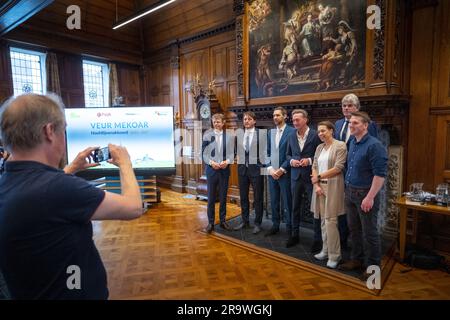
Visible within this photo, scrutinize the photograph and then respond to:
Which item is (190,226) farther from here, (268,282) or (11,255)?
(11,255)

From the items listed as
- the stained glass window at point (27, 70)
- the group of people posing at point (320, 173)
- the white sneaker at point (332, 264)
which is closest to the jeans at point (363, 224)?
the group of people posing at point (320, 173)

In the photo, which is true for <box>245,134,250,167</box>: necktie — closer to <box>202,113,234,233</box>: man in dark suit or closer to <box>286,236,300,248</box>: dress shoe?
<box>202,113,234,233</box>: man in dark suit

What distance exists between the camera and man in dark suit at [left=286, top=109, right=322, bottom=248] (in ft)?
11.4

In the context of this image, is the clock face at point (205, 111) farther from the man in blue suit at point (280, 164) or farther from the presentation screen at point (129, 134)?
the man in blue suit at point (280, 164)

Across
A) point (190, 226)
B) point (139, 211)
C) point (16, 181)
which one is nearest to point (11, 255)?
point (16, 181)

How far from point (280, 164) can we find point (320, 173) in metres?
0.79

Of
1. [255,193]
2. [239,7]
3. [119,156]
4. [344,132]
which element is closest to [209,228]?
[255,193]

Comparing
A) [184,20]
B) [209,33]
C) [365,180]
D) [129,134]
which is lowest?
[365,180]

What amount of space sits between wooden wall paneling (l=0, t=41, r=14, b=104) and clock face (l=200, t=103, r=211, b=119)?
3633mm

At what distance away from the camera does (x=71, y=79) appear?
21.3ft

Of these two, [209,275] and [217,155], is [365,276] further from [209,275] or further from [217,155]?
[217,155]

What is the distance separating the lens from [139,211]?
44.1 inches

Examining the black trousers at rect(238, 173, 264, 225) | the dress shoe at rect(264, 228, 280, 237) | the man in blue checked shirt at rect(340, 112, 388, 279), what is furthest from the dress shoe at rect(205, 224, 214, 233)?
the man in blue checked shirt at rect(340, 112, 388, 279)

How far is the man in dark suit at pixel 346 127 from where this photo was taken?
308cm
